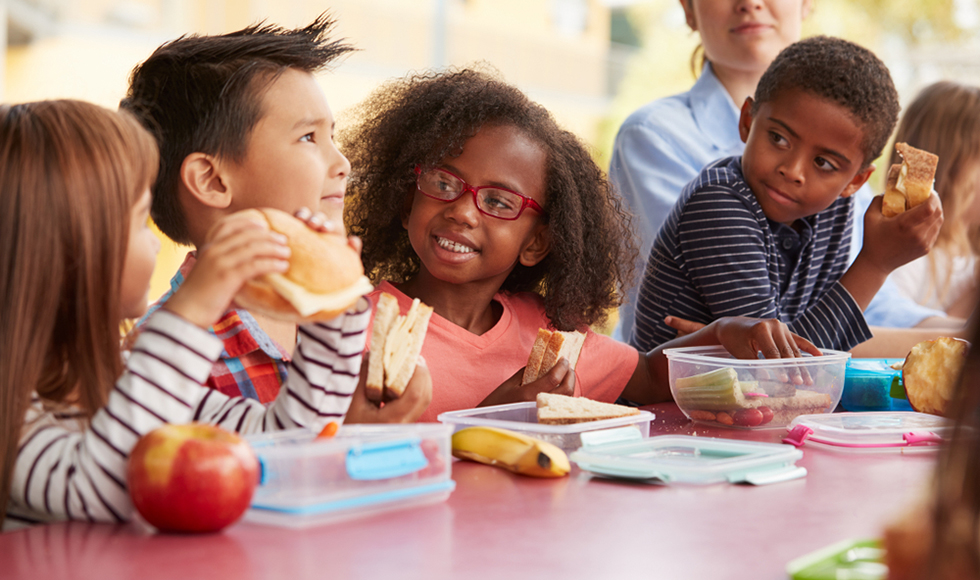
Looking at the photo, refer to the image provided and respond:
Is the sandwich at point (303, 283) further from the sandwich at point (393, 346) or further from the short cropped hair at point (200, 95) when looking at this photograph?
the short cropped hair at point (200, 95)

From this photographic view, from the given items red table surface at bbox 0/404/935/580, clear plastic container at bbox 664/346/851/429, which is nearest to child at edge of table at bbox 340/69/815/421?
clear plastic container at bbox 664/346/851/429

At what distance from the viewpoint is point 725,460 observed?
1.43 m

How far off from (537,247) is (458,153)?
1.21 feet

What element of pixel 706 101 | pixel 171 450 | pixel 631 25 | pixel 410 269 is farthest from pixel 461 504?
pixel 631 25

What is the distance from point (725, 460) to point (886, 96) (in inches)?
65.5

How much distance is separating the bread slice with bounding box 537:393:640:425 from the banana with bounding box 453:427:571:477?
0.11 metres

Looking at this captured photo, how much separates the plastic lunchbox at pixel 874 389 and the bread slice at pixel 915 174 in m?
0.53

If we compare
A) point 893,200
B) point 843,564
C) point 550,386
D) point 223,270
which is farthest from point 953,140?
point 223,270

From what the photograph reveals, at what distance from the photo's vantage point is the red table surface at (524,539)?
992 mm

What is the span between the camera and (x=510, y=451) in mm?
1472

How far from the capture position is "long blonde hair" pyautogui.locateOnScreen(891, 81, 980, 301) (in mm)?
4172

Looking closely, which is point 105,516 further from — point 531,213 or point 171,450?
point 531,213

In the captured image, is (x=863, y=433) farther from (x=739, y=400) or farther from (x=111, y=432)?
(x=111, y=432)

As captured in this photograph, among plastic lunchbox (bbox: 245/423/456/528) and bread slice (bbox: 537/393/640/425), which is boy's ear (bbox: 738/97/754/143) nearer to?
bread slice (bbox: 537/393/640/425)
